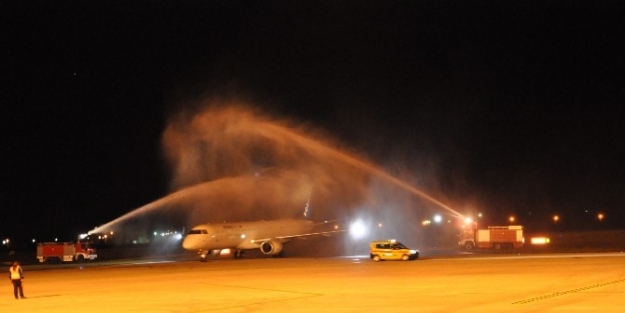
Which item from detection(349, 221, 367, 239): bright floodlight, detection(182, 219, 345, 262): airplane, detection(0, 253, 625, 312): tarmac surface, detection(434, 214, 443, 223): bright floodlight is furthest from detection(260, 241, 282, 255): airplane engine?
detection(434, 214, 443, 223): bright floodlight

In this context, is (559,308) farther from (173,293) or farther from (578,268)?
(578,268)

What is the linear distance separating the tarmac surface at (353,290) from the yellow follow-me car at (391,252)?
10.6m

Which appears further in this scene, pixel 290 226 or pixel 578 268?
pixel 290 226

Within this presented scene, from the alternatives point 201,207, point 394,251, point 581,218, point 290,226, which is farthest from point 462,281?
point 581,218

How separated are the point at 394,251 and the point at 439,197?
7228 centimetres

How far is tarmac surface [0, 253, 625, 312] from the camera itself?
81.7 ft

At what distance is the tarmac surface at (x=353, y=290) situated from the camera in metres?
24.9

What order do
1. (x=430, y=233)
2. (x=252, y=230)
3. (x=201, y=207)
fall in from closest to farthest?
(x=252, y=230), (x=201, y=207), (x=430, y=233)

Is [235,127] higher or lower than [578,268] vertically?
higher

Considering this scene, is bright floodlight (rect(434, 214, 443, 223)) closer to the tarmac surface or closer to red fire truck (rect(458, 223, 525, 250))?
red fire truck (rect(458, 223, 525, 250))

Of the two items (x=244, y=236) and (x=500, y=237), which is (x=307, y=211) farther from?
(x=500, y=237)

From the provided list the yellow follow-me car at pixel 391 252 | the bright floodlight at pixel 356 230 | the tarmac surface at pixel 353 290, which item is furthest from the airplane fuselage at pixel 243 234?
the tarmac surface at pixel 353 290

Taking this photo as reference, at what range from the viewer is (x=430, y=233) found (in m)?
107

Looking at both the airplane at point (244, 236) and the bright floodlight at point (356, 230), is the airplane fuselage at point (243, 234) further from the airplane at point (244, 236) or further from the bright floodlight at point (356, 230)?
the bright floodlight at point (356, 230)
